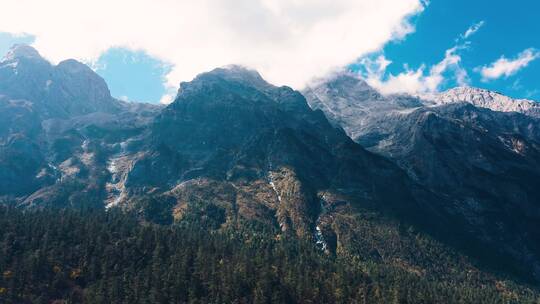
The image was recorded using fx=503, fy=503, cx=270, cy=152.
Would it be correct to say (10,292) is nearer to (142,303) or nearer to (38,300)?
(38,300)

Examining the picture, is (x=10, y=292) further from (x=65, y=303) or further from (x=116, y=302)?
(x=116, y=302)

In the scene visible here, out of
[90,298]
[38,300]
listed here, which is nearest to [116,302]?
[90,298]

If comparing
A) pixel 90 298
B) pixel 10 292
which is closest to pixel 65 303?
pixel 90 298

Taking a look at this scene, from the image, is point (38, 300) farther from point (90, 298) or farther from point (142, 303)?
point (142, 303)

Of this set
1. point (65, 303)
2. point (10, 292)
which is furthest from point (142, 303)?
point (10, 292)
